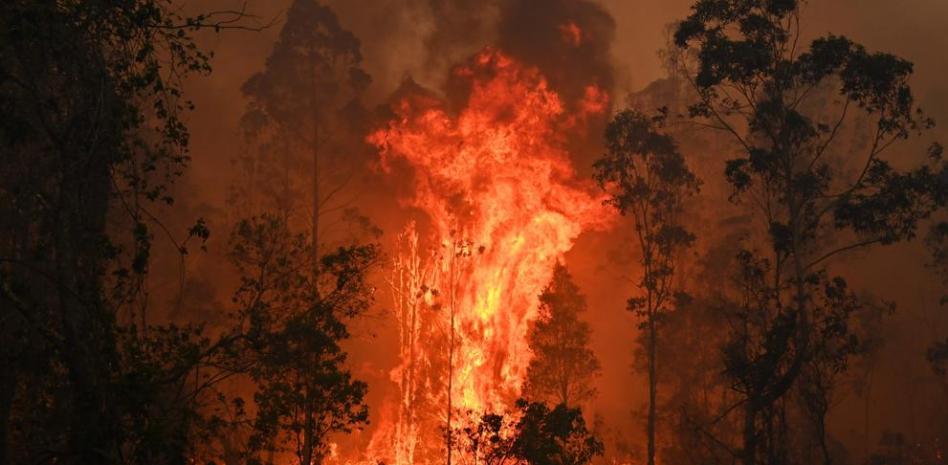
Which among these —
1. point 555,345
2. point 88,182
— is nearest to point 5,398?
point 88,182

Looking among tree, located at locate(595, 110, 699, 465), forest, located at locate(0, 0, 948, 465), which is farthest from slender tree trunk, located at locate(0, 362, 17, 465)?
tree, located at locate(595, 110, 699, 465)

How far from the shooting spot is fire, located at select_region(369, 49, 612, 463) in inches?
1412

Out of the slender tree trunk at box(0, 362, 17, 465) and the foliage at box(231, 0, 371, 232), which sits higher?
the foliage at box(231, 0, 371, 232)

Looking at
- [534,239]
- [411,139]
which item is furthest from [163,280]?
[534,239]

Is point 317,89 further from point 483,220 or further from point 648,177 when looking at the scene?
point 648,177

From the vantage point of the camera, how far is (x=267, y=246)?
21.5 m

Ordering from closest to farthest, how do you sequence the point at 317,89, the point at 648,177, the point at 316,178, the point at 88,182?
1. the point at 88,182
2. the point at 648,177
3. the point at 316,178
4. the point at 317,89

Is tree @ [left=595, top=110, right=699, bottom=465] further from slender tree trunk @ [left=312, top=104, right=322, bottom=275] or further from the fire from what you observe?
Answer: slender tree trunk @ [left=312, top=104, right=322, bottom=275]

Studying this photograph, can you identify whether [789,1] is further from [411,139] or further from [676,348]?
[676,348]

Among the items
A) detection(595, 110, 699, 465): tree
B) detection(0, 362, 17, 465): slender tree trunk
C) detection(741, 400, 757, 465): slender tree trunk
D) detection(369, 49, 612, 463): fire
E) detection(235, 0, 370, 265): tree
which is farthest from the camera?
detection(369, 49, 612, 463): fire

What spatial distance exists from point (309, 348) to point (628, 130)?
58.7 ft

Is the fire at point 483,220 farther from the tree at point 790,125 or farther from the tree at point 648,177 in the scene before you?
the tree at point 790,125

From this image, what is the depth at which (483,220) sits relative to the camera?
1439 inches

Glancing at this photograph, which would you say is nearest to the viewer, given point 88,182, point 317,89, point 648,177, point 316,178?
point 88,182
